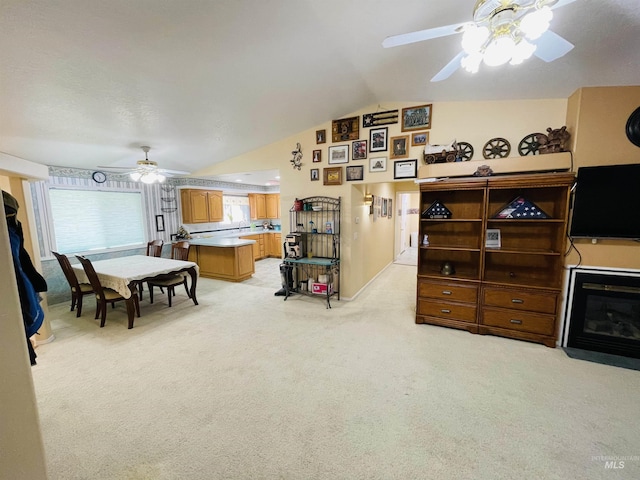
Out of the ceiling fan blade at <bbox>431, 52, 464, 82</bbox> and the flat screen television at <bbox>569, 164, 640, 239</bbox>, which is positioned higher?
the ceiling fan blade at <bbox>431, 52, 464, 82</bbox>

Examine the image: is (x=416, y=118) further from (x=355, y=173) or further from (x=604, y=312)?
(x=604, y=312)


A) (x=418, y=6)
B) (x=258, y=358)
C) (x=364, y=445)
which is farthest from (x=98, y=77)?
(x=364, y=445)

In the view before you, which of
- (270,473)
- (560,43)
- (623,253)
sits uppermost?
(560,43)

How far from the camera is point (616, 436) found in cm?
174

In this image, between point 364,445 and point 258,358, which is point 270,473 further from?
point 258,358

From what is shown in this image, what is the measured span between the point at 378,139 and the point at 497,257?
227cm

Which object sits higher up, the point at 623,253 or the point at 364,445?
the point at 623,253

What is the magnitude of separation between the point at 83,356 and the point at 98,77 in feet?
9.11

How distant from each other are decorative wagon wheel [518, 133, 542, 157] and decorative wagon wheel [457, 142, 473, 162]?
49 cm

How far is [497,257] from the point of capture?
132 inches

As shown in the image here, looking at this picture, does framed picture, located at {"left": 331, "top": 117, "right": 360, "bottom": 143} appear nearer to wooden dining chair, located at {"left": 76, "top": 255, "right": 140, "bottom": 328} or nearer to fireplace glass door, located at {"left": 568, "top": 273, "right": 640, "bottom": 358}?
fireplace glass door, located at {"left": 568, "top": 273, "right": 640, "bottom": 358}

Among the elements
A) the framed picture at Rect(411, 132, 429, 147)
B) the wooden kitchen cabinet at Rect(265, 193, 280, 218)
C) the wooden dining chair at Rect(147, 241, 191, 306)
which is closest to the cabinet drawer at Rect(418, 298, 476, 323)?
the framed picture at Rect(411, 132, 429, 147)

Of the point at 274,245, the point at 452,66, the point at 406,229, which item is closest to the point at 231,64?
the point at 452,66

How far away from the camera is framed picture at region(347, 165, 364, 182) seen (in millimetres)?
3887
